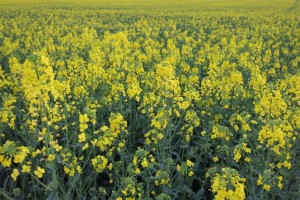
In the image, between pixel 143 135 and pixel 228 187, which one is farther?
pixel 143 135

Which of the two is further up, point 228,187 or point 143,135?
point 228,187

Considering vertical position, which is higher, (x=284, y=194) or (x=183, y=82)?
(x=183, y=82)

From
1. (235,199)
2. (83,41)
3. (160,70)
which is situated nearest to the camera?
(235,199)

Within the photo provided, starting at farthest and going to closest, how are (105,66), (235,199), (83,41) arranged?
(83,41) < (105,66) < (235,199)

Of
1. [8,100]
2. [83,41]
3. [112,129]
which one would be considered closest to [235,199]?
[112,129]

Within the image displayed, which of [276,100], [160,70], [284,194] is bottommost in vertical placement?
[284,194]

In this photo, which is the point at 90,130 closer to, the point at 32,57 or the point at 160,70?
the point at 160,70

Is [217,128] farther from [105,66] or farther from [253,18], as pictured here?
[253,18]

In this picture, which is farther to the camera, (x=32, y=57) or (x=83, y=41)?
(x=83, y=41)

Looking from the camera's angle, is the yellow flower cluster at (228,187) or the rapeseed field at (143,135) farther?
the rapeseed field at (143,135)

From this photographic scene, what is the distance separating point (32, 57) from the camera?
107 inches

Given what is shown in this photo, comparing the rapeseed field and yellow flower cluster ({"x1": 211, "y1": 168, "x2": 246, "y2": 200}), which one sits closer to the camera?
yellow flower cluster ({"x1": 211, "y1": 168, "x2": 246, "y2": 200})

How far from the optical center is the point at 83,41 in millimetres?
9953

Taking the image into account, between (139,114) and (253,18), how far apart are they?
19.4 metres
